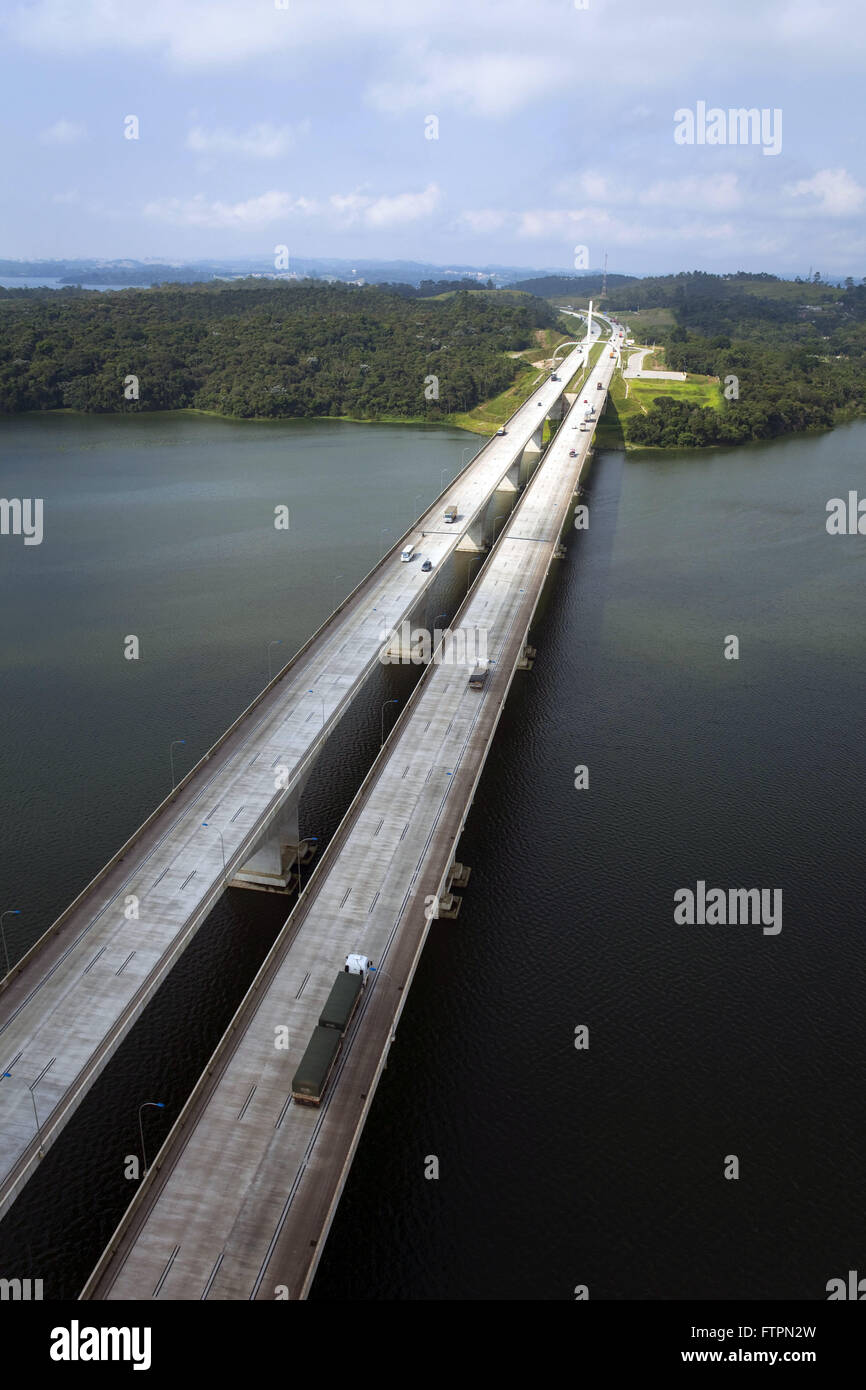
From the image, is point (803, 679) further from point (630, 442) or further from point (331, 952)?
point (630, 442)

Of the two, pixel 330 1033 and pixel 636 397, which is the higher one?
pixel 636 397

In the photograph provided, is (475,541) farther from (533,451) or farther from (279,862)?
(279,862)

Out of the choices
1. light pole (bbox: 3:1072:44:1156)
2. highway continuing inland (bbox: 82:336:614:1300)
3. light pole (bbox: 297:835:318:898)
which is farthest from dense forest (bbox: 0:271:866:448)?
light pole (bbox: 3:1072:44:1156)

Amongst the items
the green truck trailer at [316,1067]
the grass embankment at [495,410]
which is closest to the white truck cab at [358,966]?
the green truck trailer at [316,1067]

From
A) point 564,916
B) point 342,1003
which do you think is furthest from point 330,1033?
point 564,916

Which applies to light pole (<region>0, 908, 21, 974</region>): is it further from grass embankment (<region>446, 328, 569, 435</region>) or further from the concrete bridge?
grass embankment (<region>446, 328, 569, 435</region>)

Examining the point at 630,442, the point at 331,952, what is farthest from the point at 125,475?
the point at 331,952

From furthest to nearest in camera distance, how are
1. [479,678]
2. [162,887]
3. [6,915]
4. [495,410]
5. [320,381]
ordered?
[320,381] → [495,410] → [479,678] → [6,915] → [162,887]
